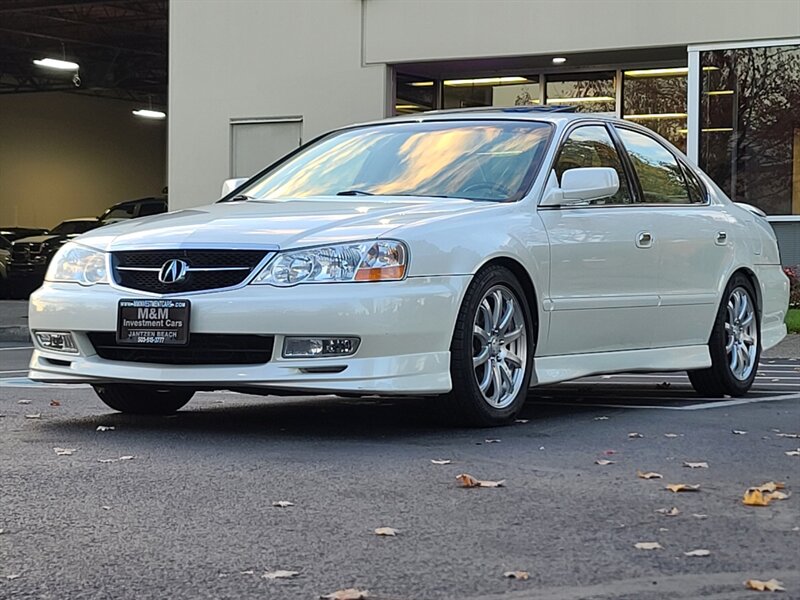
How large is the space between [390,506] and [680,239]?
375 centimetres

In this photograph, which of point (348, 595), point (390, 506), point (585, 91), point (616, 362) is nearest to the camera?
point (348, 595)

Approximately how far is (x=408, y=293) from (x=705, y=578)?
8.55 feet

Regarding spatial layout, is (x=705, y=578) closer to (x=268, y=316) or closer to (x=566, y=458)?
(x=566, y=458)

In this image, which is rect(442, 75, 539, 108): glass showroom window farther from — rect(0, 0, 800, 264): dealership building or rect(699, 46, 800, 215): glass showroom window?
rect(699, 46, 800, 215): glass showroom window

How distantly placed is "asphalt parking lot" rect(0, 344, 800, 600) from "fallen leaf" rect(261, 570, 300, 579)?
0.03 m

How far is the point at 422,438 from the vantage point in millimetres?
6238

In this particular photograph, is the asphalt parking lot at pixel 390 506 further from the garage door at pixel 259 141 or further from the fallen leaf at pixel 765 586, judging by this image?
the garage door at pixel 259 141

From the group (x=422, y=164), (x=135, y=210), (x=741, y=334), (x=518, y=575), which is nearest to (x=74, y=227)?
(x=135, y=210)

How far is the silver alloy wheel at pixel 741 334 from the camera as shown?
27.7ft

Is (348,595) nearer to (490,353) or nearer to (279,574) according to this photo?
(279,574)

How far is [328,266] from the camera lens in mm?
6055

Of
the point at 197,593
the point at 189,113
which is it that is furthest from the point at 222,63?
the point at 197,593

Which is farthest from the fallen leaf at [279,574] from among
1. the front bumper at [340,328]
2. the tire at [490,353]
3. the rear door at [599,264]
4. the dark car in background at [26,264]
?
the dark car in background at [26,264]


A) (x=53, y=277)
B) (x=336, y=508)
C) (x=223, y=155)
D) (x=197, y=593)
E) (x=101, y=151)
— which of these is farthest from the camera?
(x=101, y=151)
